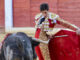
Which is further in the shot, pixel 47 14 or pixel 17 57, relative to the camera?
pixel 47 14

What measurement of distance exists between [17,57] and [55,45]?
1.15 metres

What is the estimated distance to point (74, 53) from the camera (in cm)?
393

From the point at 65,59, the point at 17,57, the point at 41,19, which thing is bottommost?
the point at 65,59

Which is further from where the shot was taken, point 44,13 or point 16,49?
point 44,13

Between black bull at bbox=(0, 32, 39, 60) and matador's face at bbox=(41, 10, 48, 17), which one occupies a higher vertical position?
matador's face at bbox=(41, 10, 48, 17)

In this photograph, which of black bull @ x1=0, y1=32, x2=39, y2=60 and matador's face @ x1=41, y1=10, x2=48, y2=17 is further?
matador's face @ x1=41, y1=10, x2=48, y2=17

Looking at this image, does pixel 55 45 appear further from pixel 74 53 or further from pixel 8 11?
pixel 8 11

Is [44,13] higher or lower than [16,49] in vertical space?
higher

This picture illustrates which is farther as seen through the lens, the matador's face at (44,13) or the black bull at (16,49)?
the matador's face at (44,13)

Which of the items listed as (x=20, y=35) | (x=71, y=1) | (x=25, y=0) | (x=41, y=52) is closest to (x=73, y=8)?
(x=71, y=1)

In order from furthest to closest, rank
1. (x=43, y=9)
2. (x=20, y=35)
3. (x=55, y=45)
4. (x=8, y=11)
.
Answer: (x=8, y=11), (x=55, y=45), (x=43, y=9), (x=20, y=35)

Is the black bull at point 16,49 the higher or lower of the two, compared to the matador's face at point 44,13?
lower

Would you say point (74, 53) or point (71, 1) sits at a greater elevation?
point (71, 1)

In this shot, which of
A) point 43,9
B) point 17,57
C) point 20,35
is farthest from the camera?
point 43,9
